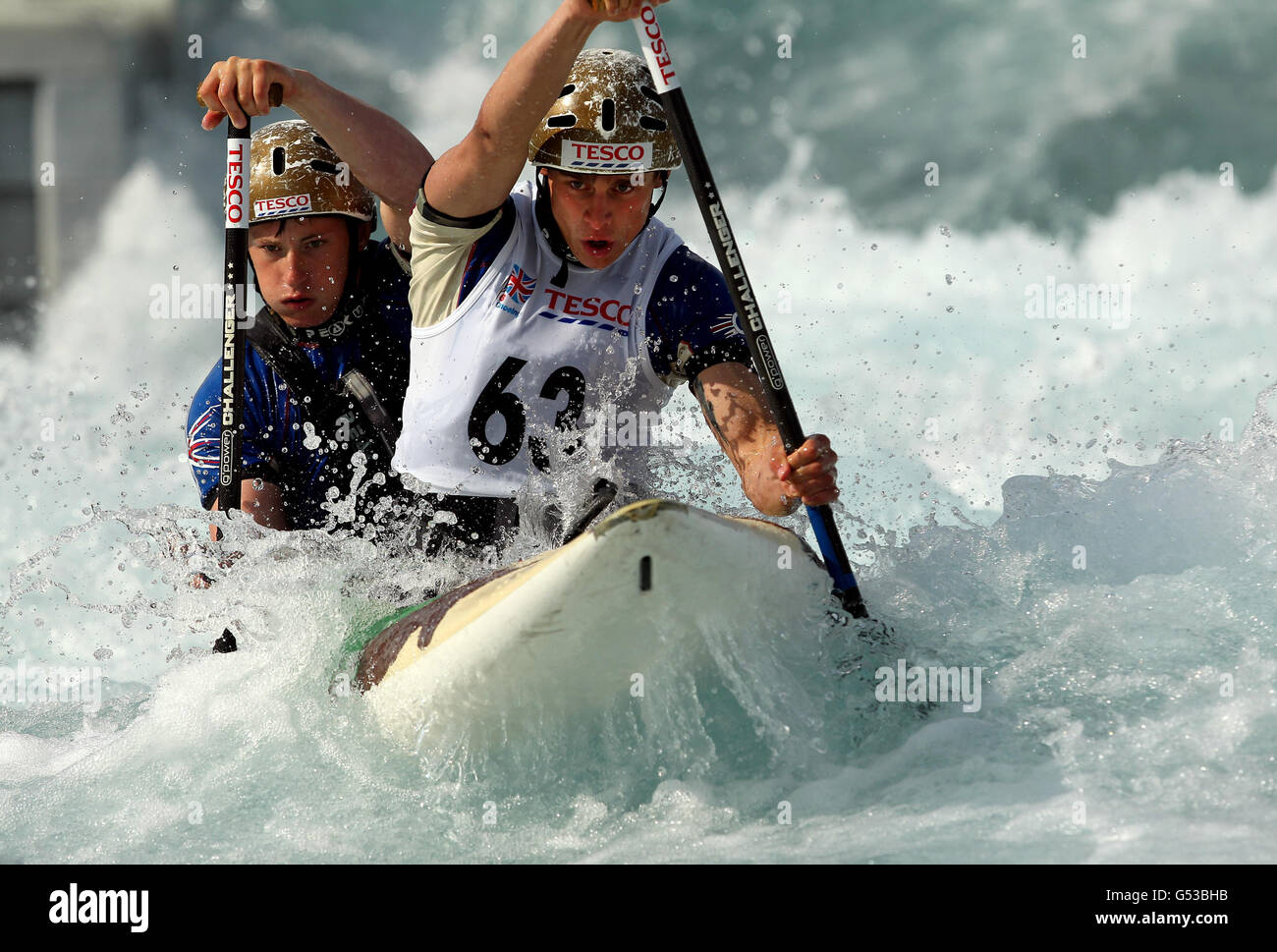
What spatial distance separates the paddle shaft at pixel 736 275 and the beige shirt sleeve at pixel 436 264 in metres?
0.55

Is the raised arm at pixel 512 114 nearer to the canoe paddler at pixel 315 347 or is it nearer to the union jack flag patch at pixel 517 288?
the union jack flag patch at pixel 517 288

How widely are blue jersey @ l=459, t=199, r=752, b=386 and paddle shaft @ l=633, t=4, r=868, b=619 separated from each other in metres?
0.25

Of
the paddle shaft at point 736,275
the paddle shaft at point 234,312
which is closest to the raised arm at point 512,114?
the paddle shaft at point 736,275

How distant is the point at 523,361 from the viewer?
3.18 meters

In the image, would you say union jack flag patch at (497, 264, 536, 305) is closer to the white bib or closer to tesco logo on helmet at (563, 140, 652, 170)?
the white bib

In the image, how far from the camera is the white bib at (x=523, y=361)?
3.18 metres

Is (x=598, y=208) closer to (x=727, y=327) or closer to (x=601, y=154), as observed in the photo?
(x=601, y=154)

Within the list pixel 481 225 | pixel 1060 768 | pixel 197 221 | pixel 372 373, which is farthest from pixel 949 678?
pixel 197 221

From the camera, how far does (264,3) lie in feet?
42.2

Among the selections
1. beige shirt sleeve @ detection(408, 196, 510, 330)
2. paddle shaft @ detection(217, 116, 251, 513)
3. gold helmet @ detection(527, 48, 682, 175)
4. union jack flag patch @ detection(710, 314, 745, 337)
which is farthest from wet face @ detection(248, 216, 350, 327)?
union jack flag patch @ detection(710, 314, 745, 337)

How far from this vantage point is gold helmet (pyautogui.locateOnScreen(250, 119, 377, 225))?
3.74 meters

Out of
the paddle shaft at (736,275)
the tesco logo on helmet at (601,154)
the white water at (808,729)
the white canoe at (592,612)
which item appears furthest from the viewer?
the tesco logo on helmet at (601,154)

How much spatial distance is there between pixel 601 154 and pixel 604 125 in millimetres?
75

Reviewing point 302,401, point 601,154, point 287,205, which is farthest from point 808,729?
point 287,205
